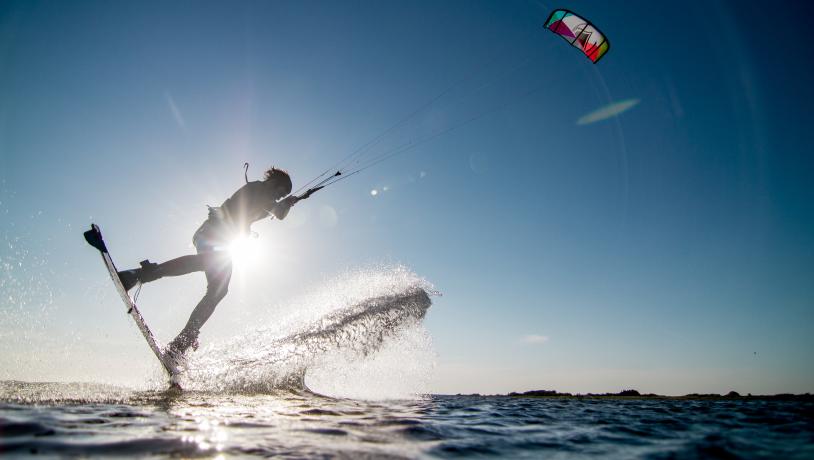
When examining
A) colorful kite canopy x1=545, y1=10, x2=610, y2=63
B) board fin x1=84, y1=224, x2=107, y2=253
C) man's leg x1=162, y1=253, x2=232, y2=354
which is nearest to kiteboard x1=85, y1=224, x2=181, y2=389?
board fin x1=84, y1=224, x2=107, y2=253

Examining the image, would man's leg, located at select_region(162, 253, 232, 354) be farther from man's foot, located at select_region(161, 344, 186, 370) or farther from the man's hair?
the man's hair

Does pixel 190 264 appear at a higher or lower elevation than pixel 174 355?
higher

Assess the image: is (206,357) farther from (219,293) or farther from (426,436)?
(426,436)

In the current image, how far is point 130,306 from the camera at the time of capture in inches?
324

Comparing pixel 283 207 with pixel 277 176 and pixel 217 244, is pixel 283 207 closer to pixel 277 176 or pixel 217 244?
pixel 277 176

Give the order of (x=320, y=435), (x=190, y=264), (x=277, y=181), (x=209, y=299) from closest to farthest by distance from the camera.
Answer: (x=320, y=435), (x=190, y=264), (x=209, y=299), (x=277, y=181)

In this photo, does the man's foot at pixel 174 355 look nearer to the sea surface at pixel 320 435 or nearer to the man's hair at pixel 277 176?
the sea surface at pixel 320 435

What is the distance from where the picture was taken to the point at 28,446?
2572 millimetres

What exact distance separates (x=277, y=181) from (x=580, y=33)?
13682 mm

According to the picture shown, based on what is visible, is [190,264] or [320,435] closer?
[320,435]

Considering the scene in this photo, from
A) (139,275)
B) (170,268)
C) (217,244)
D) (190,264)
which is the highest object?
(217,244)

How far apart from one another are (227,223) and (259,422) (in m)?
6.60

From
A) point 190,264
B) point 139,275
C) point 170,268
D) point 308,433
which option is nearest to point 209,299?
point 190,264

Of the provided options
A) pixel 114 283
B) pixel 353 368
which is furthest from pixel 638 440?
pixel 114 283
